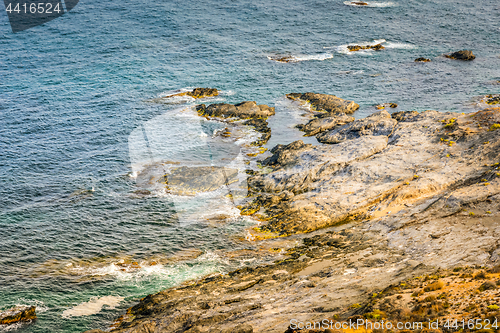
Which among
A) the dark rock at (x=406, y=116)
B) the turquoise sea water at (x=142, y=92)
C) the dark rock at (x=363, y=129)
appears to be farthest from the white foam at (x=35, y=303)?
the dark rock at (x=406, y=116)

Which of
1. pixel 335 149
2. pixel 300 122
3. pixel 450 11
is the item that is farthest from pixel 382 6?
pixel 335 149

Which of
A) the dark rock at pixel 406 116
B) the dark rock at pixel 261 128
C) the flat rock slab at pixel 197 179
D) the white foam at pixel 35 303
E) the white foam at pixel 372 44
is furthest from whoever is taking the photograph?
the white foam at pixel 372 44

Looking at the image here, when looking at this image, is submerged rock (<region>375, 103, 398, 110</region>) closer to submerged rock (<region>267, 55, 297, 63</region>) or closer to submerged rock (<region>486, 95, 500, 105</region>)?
submerged rock (<region>486, 95, 500, 105</region>)

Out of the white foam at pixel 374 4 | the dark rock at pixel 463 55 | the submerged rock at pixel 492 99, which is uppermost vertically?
the white foam at pixel 374 4

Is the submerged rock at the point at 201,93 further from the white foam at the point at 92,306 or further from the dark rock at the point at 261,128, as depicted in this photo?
the white foam at the point at 92,306

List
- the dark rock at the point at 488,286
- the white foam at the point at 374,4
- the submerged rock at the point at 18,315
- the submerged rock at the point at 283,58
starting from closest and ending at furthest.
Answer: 1. the dark rock at the point at 488,286
2. the submerged rock at the point at 18,315
3. the submerged rock at the point at 283,58
4. the white foam at the point at 374,4

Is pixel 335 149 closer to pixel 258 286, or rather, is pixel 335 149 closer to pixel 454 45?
pixel 258 286

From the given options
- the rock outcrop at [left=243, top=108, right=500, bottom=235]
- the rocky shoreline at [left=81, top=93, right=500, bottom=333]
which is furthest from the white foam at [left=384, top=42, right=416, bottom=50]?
the rock outcrop at [left=243, top=108, right=500, bottom=235]
